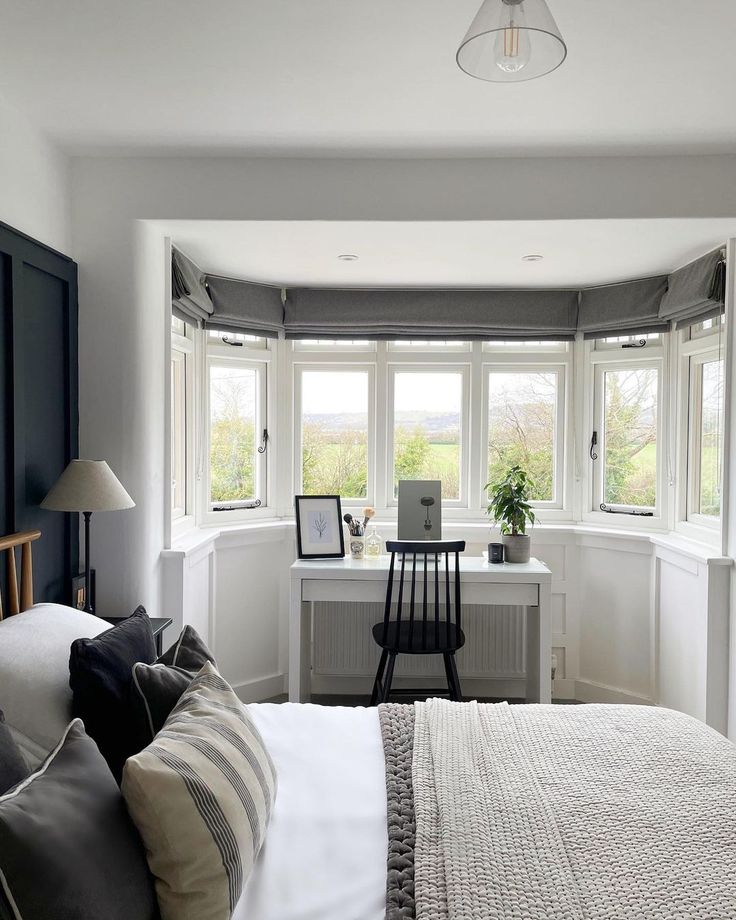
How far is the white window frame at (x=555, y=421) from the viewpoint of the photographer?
4406mm

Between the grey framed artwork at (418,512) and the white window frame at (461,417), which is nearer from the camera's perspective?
the grey framed artwork at (418,512)

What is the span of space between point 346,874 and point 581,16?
2127mm

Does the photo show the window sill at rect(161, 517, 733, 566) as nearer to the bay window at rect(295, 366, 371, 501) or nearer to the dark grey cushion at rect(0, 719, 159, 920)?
the bay window at rect(295, 366, 371, 501)

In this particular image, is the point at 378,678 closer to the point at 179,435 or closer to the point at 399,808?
the point at 179,435

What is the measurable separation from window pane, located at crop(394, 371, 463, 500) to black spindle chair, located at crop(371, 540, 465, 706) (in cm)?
72

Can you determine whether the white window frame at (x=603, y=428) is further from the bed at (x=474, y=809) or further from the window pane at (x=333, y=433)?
the bed at (x=474, y=809)

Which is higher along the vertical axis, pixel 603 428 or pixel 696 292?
pixel 696 292

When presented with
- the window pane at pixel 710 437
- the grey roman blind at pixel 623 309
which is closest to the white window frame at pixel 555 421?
the grey roman blind at pixel 623 309

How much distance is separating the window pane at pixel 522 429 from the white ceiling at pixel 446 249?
60 cm

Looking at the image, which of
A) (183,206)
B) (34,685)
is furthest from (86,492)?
(183,206)

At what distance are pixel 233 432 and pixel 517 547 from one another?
5.67 feet

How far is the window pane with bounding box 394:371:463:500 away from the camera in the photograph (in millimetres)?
4469

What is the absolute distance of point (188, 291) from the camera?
345cm

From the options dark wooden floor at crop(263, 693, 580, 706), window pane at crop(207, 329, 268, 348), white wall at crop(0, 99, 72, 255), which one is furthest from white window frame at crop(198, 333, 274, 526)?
white wall at crop(0, 99, 72, 255)
